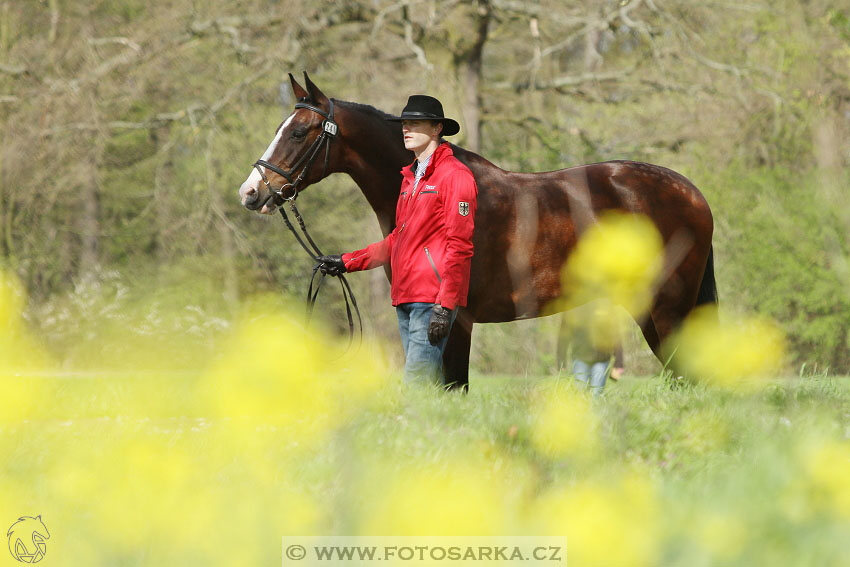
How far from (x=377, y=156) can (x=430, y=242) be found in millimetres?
1051

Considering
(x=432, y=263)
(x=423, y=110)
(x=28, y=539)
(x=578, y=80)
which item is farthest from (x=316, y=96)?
(x=578, y=80)

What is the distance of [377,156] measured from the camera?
6234 millimetres

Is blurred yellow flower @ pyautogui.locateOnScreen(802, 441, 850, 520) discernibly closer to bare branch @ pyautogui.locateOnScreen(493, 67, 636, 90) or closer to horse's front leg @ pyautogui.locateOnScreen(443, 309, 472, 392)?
horse's front leg @ pyautogui.locateOnScreen(443, 309, 472, 392)

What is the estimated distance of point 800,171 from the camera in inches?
686

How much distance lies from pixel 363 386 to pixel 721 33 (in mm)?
12380

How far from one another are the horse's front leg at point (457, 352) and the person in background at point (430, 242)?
0.36 metres

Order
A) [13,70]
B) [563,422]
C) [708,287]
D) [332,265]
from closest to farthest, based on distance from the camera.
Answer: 1. [563,422]
2. [332,265]
3. [708,287]
4. [13,70]

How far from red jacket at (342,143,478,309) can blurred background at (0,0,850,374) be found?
8.06 metres

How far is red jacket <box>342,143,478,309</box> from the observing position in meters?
5.25

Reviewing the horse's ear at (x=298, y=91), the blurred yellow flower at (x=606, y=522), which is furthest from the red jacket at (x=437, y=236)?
the blurred yellow flower at (x=606, y=522)

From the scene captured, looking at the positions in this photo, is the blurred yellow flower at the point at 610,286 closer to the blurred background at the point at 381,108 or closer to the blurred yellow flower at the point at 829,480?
the blurred yellow flower at the point at 829,480

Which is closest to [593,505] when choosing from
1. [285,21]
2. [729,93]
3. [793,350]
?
[285,21]

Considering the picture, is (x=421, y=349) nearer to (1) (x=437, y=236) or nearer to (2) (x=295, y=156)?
(1) (x=437, y=236)

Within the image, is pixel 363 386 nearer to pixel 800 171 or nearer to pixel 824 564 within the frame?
pixel 824 564
